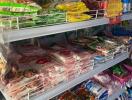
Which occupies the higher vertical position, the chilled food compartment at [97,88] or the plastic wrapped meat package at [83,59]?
the plastic wrapped meat package at [83,59]

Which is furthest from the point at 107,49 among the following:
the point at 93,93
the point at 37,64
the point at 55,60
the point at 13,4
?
the point at 13,4

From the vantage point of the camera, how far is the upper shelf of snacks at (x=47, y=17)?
779 millimetres

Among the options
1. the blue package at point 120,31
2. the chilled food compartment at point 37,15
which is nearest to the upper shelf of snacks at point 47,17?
the chilled food compartment at point 37,15

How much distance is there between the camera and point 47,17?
0.91 meters

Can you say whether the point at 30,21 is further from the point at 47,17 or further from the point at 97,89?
the point at 97,89

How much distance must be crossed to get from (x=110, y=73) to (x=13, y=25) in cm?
120

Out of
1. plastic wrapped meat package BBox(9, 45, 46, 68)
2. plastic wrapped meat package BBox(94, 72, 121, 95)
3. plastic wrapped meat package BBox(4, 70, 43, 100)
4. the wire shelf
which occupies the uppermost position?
the wire shelf

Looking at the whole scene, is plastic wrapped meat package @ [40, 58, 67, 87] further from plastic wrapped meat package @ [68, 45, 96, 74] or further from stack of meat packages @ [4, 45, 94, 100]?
plastic wrapped meat package @ [68, 45, 96, 74]

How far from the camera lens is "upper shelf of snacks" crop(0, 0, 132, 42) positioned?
779 mm

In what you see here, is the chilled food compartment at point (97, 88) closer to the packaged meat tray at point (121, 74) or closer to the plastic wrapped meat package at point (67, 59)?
the packaged meat tray at point (121, 74)

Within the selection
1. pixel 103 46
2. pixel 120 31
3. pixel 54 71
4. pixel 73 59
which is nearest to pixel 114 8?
pixel 103 46

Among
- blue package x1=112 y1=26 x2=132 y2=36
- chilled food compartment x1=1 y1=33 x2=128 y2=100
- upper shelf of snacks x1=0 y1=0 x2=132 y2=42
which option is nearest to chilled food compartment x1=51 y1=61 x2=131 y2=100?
chilled food compartment x1=1 y1=33 x2=128 y2=100

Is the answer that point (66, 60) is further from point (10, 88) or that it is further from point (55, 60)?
point (10, 88)

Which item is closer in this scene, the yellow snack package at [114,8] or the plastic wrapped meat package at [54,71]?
the plastic wrapped meat package at [54,71]
